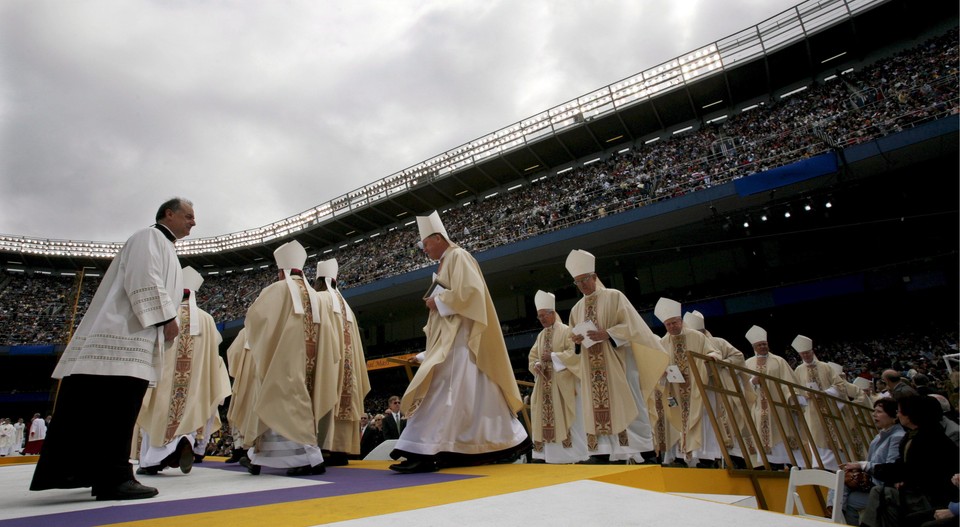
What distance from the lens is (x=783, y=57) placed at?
18.4 m

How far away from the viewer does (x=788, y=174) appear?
1354 cm

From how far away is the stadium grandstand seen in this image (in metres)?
14.3

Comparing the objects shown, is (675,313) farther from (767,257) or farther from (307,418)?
(767,257)

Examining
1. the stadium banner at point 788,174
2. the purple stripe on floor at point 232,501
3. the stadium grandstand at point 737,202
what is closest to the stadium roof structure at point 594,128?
the stadium grandstand at point 737,202

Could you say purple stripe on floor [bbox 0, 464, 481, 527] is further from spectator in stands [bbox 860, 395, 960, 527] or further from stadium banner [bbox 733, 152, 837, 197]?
stadium banner [bbox 733, 152, 837, 197]

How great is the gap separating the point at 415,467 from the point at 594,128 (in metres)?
20.1

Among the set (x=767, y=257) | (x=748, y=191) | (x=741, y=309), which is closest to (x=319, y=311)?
(x=748, y=191)

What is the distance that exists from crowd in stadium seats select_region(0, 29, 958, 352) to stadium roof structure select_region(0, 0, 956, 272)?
28.3 inches

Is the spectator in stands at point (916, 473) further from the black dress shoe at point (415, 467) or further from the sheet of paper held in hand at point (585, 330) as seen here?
the black dress shoe at point (415, 467)

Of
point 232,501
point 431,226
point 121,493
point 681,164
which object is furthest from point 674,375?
point 681,164

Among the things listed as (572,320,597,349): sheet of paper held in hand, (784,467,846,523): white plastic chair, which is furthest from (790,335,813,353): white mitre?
(784,467,846,523): white plastic chair

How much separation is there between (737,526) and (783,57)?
2094cm

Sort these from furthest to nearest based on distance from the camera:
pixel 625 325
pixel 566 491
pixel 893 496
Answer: pixel 625 325, pixel 893 496, pixel 566 491

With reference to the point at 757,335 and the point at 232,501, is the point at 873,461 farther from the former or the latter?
the point at 757,335
